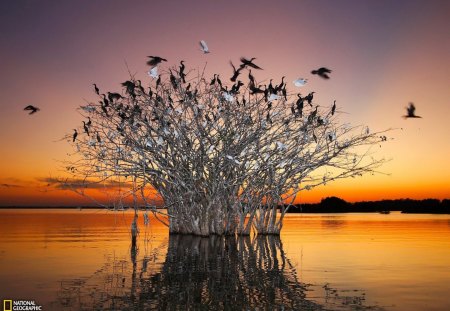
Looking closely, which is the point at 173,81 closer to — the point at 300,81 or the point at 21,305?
the point at 300,81

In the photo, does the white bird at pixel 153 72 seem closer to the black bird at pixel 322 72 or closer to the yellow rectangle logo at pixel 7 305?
the black bird at pixel 322 72

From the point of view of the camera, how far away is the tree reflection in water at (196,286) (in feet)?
31.6

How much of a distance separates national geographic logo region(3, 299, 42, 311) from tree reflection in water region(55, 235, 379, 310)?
1.24ft

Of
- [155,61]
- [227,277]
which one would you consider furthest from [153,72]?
[227,277]

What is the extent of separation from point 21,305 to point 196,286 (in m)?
3.42

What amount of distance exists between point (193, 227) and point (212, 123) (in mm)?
5173

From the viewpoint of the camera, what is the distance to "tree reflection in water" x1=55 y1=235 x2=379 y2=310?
9.62 meters

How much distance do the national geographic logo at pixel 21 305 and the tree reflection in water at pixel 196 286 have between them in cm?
38

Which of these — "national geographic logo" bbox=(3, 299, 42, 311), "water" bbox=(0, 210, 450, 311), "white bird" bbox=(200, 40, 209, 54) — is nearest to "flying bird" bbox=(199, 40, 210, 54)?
"white bird" bbox=(200, 40, 209, 54)

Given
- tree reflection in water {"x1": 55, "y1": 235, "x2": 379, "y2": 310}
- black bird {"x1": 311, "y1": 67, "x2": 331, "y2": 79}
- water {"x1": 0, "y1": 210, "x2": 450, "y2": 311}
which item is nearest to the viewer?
tree reflection in water {"x1": 55, "y1": 235, "x2": 379, "y2": 310}

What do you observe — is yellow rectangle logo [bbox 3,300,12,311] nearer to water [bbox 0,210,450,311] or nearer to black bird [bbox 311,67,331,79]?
water [bbox 0,210,450,311]

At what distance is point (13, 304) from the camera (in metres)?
9.85

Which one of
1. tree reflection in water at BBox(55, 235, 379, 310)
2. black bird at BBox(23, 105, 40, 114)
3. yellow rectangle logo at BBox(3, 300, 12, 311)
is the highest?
black bird at BBox(23, 105, 40, 114)

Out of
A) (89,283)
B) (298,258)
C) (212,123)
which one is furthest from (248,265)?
(212,123)
